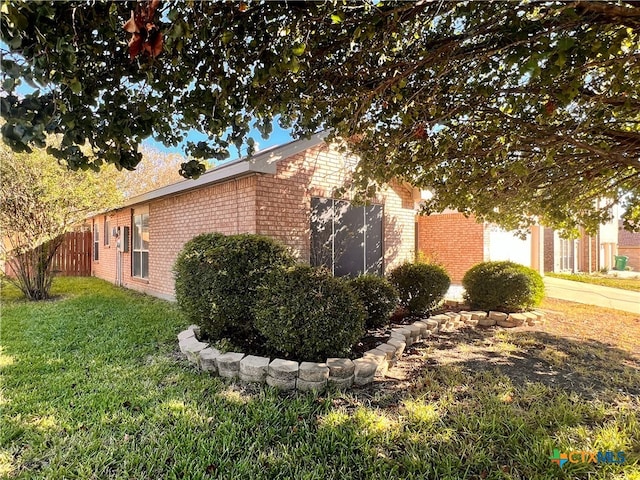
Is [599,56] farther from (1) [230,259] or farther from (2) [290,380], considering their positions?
(1) [230,259]

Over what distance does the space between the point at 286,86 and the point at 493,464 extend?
3599mm

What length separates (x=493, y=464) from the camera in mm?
2625

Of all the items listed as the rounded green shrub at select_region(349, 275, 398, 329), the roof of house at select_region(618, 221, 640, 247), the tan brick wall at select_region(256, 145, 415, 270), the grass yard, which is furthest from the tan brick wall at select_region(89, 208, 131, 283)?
the roof of house at select_region(618, 221, 640, 247)

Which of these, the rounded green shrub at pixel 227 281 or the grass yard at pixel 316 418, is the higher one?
the rounded green shrub at pixel 227 281

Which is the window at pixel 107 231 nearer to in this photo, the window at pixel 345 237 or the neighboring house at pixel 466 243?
the window at pixel 345 237

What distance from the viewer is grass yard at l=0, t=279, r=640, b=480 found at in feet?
8.46

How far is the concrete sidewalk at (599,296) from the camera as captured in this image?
10297 mm

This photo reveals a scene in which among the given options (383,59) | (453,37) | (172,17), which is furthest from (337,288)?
(172,17)

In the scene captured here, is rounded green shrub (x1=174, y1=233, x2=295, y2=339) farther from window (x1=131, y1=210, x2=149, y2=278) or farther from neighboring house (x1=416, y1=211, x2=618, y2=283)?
neighboring house (x1=416, y1=211, x2=618, y2=283)

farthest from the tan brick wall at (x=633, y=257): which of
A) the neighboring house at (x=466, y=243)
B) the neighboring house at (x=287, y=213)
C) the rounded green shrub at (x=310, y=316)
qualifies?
the rounded green shrub at (x=310, y=316)

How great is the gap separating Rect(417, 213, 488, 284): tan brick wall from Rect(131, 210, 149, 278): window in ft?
32.2

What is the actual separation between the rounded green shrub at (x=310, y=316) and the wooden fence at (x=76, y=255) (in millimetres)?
16078

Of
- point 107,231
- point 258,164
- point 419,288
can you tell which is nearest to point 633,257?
point 419,288

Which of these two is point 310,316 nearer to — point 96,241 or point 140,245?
point 140,245
